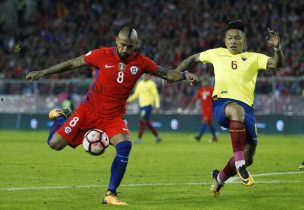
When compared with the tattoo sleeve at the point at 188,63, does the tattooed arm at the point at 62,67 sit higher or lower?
lower

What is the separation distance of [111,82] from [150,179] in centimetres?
356

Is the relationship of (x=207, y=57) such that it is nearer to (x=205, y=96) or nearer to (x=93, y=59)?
(x=93, y=59)

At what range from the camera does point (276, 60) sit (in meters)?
11.1

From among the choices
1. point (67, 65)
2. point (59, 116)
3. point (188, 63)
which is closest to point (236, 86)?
point (188, 63)

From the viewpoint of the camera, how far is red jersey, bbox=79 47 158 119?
10922mm

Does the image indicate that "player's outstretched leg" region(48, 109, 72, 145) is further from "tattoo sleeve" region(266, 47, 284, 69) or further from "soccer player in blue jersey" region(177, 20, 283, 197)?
"tattoo sleeve" region(266, 47, 284, 69)

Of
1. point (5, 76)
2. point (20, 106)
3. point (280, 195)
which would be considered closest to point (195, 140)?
point (20, 106)

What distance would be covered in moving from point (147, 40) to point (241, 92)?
27.7 metres

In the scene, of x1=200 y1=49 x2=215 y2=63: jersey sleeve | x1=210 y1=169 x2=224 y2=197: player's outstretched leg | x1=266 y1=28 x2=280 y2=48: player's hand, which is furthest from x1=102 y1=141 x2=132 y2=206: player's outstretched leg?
x1=266 y1=28 x2=280 y2=48: player's hand

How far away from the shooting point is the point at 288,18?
3738 cm

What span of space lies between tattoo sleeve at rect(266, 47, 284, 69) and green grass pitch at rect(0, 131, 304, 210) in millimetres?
1756

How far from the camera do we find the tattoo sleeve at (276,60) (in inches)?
434

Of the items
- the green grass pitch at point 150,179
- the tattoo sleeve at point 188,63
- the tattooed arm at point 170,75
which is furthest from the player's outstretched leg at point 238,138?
the tattoo sleeve at point 188,63

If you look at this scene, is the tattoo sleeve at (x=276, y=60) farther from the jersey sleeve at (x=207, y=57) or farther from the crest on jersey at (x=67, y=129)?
the crest on jersey at (x=67, y=129)
